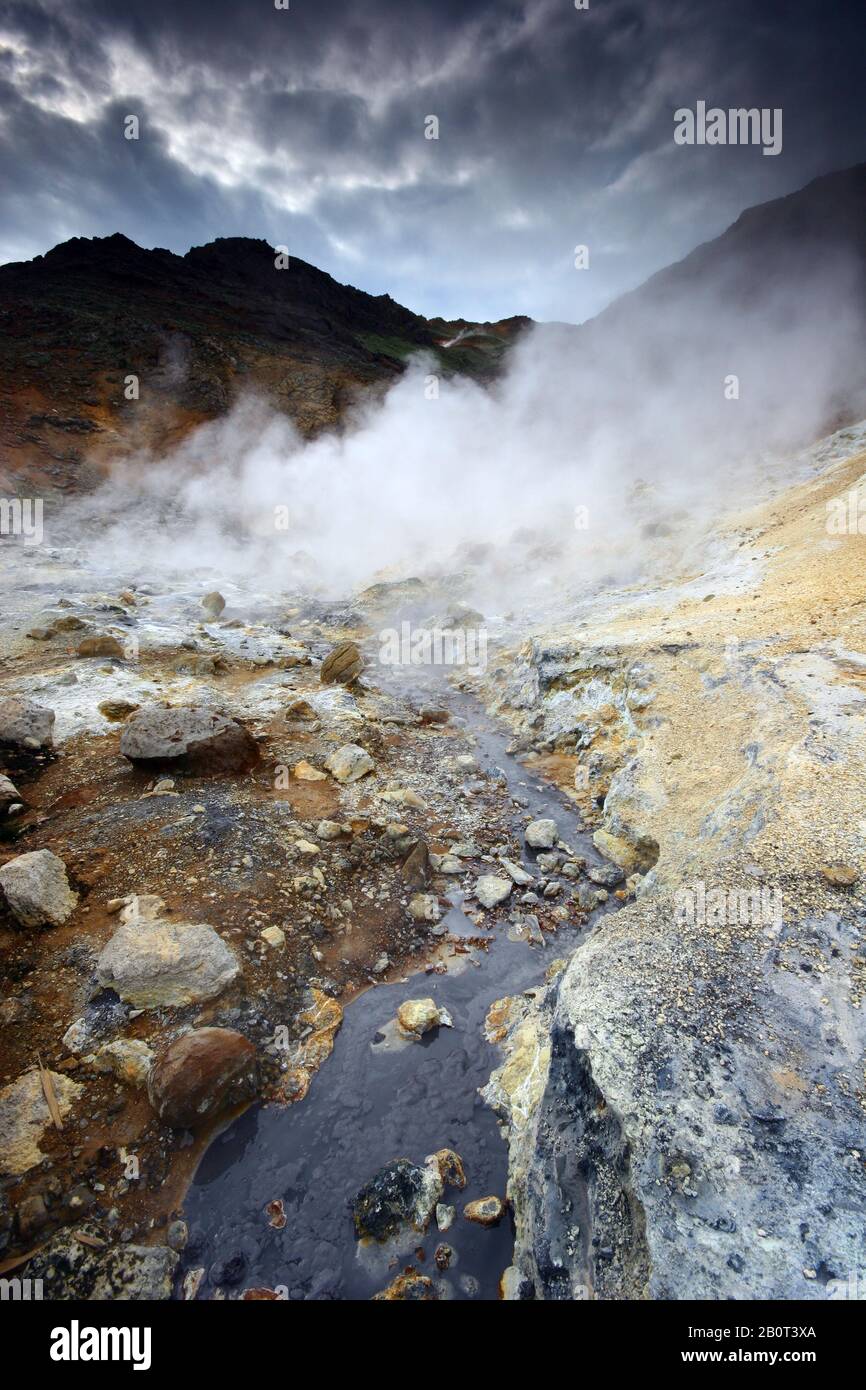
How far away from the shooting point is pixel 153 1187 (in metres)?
3.31

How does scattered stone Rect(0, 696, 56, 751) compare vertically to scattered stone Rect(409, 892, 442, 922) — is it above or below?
above

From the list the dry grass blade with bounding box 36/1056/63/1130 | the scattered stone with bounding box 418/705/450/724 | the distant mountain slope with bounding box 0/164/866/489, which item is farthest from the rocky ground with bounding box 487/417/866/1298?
the distant mountain slope with bounding box 0/164/866/489

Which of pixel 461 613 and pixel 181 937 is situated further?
pixel 461 613

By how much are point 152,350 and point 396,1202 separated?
3128 cm

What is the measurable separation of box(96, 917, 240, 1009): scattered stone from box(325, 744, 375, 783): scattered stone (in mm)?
3099

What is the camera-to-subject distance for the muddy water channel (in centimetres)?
308

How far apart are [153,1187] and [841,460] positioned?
60.2 ft

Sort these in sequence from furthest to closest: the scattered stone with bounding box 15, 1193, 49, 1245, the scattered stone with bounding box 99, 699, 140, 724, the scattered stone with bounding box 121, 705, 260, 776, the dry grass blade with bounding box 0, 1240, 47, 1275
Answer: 1. the scattered stone with bounding box 99, 699, 140, 724
2. the scattered stone with bounding box 121, 705, 260, 776
3. the scattered stone with bounding box 15, 1193, 49, 1245
4. the dry grass blade with bounding box 0, 1240, 47, 1275

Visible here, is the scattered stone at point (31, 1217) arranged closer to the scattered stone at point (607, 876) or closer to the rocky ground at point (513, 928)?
the rocky ground at point (513, 928)

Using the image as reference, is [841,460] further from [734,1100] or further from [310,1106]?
[310,1106]

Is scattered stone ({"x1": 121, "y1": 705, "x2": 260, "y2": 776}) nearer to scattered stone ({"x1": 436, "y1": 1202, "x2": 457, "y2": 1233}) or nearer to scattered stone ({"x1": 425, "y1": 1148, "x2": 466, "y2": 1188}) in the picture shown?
scattered stone ({"x1": 425, "y1": 1148, "x2": 466, "y2": 1188})

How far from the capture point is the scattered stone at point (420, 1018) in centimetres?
445

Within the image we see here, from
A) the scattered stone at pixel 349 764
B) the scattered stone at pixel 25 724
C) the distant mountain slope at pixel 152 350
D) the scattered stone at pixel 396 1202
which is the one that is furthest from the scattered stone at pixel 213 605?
the scattered stone at pixel 396 1202
